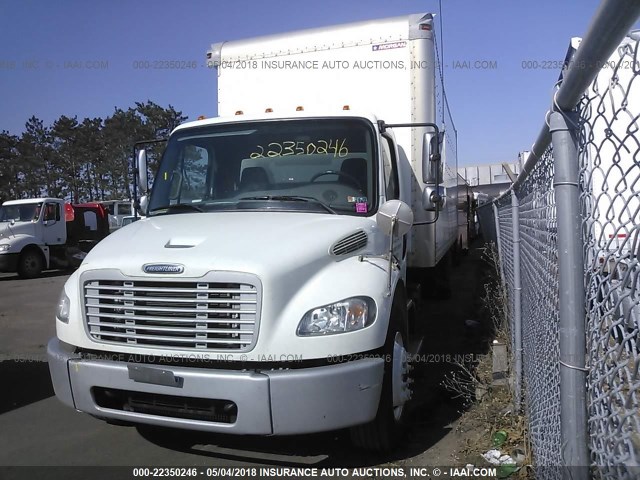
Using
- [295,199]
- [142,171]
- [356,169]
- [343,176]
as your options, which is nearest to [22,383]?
[142,171]

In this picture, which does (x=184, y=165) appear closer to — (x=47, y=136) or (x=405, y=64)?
(x=405, y=64)

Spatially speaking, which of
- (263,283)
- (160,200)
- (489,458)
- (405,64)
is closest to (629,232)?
(263,283)

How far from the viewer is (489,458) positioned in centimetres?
346

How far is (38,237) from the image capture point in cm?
A: 1633

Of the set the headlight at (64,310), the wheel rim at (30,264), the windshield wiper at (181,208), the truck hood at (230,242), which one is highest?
the windshield wiper at (181,208)

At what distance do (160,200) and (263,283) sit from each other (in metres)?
2.04

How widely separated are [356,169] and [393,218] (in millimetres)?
826

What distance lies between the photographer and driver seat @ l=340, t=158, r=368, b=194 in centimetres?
432

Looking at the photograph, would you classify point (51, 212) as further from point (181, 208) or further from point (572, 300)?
point (572, 300)

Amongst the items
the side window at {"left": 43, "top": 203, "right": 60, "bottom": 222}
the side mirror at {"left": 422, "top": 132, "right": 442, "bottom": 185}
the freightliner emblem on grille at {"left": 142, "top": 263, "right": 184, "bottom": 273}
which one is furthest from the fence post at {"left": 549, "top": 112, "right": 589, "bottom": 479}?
the side window at {"left": 43, "top": 203, "right": 60, "bottom": 222}

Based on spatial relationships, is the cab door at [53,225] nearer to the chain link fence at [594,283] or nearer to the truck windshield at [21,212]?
the truck windshield at [21,212]

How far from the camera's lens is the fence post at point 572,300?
5.76 ft

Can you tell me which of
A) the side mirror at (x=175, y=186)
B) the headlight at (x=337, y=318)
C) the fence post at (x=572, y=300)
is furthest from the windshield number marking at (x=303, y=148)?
the fence post at (x=572, y=300)

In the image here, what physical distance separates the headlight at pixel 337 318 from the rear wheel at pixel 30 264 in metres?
15.7
